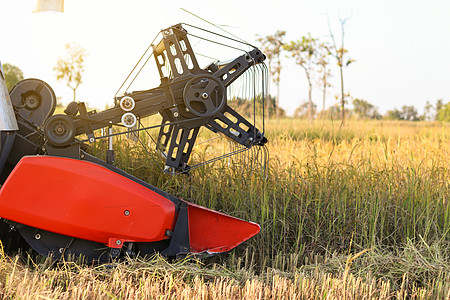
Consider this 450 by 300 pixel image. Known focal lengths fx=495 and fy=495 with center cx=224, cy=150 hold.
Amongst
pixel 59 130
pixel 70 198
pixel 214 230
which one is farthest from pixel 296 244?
→ pixel 59 130

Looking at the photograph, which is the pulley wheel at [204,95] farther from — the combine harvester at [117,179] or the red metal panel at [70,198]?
the red metal panel at [70,198]

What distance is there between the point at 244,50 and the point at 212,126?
1.97 feet

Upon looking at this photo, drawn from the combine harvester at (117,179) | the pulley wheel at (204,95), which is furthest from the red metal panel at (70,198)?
the pulley wheel at (204,95)

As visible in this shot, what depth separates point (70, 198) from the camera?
3254 millimetres

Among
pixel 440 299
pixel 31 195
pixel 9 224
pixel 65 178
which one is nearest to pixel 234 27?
pixel 65 178

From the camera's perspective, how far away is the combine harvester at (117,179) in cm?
325

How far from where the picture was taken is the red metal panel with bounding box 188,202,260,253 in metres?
3.63

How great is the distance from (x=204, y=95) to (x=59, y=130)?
101 centimetres

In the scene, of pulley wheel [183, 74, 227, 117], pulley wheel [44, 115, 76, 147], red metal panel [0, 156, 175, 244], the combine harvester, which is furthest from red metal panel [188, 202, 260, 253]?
pulley wheel [44, 115, 76, 147]

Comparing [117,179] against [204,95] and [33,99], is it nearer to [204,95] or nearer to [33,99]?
[204,95]

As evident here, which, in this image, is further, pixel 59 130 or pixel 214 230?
pixel 214 230

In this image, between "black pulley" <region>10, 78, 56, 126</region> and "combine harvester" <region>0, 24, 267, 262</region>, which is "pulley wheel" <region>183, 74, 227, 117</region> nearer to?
"combine harvester" <region>0, 24, 267, 262</region>

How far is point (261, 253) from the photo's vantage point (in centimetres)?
406

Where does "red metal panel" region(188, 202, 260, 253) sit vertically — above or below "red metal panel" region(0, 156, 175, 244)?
below
